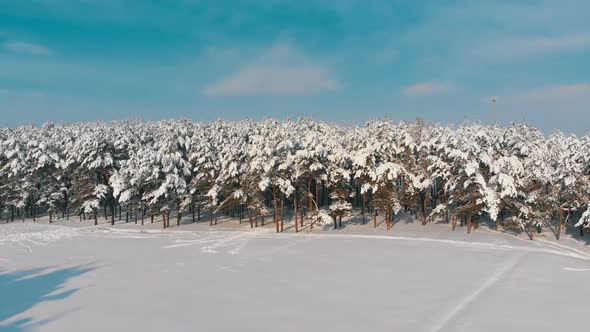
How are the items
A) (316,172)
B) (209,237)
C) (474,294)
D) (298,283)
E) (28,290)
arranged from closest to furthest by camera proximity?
1. (474,294)
2. (28,290)
3. (298,283)
4. (316,172)
5. (209,237)

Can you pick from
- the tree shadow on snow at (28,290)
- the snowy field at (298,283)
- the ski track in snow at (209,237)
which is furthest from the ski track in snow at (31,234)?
the tree shadow on snow at (28,290)

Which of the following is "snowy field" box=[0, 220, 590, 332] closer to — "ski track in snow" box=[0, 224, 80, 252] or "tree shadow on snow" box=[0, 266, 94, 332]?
"tree shadow on snow" box=[0, 266, 94, 332]

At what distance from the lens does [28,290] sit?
23.4 m

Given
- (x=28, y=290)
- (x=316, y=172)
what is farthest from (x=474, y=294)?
(x=28, y=290)

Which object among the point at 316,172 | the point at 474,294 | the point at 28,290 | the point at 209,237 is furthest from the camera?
the point at 209,237

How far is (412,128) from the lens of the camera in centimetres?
4916

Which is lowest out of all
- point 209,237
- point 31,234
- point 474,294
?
point 474,294

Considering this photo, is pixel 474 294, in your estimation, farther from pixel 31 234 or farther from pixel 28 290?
pixel 31 234

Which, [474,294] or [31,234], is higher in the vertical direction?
[31,234]

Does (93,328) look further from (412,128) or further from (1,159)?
(1,159)

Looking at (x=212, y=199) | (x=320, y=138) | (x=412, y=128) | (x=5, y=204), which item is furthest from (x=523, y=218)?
(x=5, y=204)

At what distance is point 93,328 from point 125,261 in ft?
48.4

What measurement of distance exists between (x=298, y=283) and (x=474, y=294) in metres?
10.0

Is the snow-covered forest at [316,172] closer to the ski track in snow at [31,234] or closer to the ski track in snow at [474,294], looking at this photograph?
the ski track in snow at [31,234]
